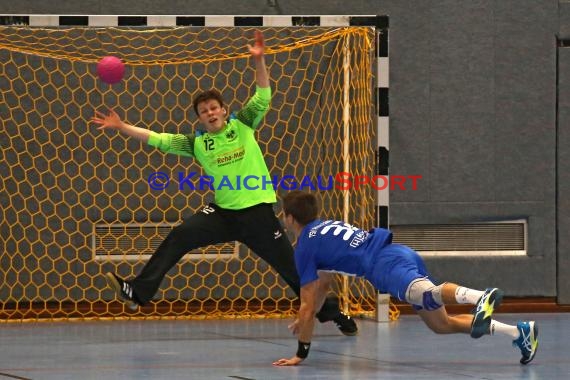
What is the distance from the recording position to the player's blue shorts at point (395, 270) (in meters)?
6.30

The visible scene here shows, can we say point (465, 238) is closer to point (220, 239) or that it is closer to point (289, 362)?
point (220, 239)

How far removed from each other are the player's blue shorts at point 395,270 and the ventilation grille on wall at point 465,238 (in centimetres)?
336

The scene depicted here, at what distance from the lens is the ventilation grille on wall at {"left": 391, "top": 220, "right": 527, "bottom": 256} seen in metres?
9.85

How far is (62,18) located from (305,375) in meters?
3.78

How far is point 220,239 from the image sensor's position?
771 centimetres

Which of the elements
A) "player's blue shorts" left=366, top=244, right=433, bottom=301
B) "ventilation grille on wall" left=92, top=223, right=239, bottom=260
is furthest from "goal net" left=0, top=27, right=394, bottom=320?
"player's blue shorts" left=366, top=244, right=433, bottom=301

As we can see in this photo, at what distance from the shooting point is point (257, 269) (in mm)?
9781

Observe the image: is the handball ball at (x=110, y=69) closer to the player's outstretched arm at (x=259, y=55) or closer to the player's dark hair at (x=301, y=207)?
the player's outstretched arm at (x=259, y=55)

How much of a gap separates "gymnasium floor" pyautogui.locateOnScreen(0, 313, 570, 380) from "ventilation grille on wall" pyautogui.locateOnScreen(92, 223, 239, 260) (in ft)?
2.58

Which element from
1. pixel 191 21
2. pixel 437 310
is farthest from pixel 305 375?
pixel 191 21

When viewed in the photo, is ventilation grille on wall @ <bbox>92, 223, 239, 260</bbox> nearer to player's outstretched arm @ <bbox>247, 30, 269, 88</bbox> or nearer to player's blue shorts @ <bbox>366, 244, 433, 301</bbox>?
player's outstretched arm @ <bbox>247, 30, 269, 88</bbox>

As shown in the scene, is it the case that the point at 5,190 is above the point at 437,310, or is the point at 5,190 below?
above

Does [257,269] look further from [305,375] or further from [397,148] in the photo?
[305,375]

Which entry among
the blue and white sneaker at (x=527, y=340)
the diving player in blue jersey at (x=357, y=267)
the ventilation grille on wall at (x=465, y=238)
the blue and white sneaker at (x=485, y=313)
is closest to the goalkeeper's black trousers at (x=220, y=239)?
the diving player in blue jersey at (x=357, y=267)
